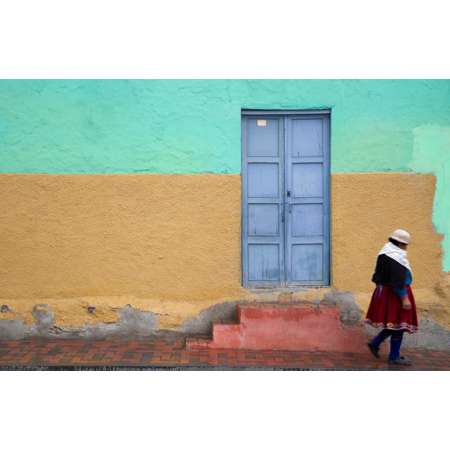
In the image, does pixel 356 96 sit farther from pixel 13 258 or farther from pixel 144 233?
pixel 13 258

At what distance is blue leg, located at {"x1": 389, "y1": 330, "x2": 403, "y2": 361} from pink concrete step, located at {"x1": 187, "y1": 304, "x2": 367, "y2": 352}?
59 centimetres

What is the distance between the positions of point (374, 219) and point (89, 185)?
11.0ft

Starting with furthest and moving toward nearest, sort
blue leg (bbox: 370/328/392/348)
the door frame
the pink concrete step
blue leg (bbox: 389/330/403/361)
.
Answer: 1. the door frame
2. the pink concrete step
3. blue leg (bbox: 370/328/392/348)
4. blue leg (bbox: 389/330/403/361)

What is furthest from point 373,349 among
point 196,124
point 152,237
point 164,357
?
point 196,124

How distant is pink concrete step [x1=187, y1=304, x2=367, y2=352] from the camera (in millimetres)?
6762

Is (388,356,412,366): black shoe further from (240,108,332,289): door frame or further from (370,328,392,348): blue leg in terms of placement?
(240,108,332,289): door frame

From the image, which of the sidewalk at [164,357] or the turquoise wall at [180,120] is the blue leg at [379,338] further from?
the turquoise wall at [180,120]

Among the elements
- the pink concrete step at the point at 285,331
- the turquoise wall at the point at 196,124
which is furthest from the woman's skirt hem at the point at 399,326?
the turquoise wall at the point at 196,124

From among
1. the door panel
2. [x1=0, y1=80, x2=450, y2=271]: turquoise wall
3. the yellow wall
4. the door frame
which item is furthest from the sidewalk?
[x1=0, y1=80, x2=450, y2=271]: turquoise wall

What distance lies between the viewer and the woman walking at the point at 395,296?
241 inches

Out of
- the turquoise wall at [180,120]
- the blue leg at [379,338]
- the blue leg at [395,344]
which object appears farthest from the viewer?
the turquoise wall at [180,120]

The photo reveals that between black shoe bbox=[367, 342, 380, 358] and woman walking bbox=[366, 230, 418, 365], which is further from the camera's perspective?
black shoe bbox=[367, 342, 380, 358]

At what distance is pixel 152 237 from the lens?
707cm

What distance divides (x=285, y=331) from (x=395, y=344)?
121cm
